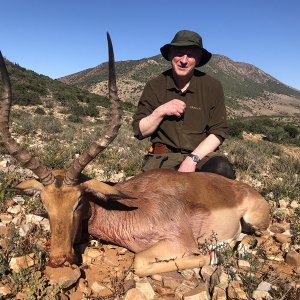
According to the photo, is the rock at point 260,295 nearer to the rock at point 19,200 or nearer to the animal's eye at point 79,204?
the animal's eye at point 79,204

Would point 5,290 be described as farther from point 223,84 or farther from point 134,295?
point 223,84

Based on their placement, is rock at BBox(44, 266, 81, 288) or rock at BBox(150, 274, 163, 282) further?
rock at BBox(150, 274, 163, 282)

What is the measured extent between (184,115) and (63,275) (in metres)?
3.48

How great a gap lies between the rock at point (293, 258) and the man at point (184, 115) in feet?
5.98

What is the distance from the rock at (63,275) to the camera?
3.78 metres

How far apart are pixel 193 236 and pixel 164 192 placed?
2.18 feet

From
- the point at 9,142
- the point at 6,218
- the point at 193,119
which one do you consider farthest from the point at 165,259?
the point at 193,119

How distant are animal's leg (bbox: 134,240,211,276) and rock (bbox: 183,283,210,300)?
1.92ft

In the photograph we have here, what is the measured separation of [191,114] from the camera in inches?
254

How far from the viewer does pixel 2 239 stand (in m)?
4.82

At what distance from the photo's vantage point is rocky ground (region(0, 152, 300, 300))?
12.1 ft

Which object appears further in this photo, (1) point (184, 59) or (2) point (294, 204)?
(2) point (294, 204)

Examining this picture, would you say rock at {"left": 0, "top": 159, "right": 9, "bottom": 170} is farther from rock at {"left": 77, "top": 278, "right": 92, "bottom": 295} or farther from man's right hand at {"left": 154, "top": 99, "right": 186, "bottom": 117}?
rock at {"left": 77, "top": 278, "right": 92, "bottom": 295}

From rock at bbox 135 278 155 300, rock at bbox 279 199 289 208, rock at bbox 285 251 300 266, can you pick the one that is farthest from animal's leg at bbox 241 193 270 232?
rock at bbox 135 278 155 300
